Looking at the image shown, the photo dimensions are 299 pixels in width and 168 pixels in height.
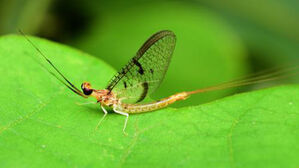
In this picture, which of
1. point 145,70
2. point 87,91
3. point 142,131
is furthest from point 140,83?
point 142,131

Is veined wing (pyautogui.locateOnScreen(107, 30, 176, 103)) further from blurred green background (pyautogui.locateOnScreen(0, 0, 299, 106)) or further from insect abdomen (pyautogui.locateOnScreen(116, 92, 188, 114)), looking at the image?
blurred green background (pyautogui.locateOnScreen(0, 0, 299, 106))

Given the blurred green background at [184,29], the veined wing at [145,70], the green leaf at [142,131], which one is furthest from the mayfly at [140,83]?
the blurred green background at [184,29]

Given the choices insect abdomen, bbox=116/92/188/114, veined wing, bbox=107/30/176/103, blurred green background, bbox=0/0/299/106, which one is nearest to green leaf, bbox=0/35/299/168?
insect abdomen, bbox=116/92/188/114

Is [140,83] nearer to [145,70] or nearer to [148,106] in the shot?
[145,70]

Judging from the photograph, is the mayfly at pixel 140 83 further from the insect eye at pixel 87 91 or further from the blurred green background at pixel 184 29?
the blurred green background at pixel 184 29

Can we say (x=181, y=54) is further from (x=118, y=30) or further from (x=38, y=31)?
(x=38, y=31)

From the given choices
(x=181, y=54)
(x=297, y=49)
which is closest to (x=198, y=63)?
(x=181, y=54)

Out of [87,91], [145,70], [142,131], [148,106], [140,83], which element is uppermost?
[145,70]

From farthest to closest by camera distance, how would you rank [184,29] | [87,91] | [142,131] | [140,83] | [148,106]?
1. [184,29]
2. [140,83]
3. [87,91]
4. [148,106]
5. [142,131]
